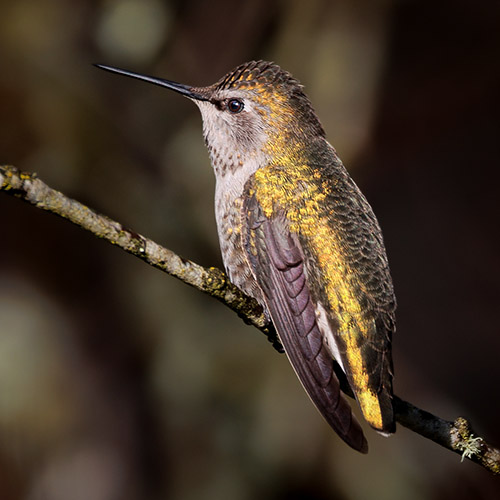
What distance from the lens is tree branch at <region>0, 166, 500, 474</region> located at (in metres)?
1.05

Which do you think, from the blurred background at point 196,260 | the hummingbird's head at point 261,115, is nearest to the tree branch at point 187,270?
the hummingbird's head at point 261,115

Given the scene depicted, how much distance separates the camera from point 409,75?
427 cm

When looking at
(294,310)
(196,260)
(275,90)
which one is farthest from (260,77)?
(196,260)

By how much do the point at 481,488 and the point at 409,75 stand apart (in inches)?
107

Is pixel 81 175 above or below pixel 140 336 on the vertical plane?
above

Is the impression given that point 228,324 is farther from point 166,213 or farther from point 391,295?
point 391,295

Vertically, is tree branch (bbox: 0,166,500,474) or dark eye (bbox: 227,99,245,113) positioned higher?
dark eye (bbox: 227,99,245,113)

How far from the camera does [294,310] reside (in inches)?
63.5

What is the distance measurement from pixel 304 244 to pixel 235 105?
51 centimetres

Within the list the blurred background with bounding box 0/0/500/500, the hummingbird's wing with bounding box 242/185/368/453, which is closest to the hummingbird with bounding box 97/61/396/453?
the hummingbird's wing with bounding box 242/185/368/453

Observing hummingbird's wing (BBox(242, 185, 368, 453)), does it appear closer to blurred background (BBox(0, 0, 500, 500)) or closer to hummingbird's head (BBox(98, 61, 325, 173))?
hummingbird's head (BBox(98, 61, 325, 173))

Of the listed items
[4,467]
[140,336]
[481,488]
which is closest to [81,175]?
[140,336]

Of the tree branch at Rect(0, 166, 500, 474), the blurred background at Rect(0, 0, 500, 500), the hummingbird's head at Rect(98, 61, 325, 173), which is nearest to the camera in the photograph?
the tree branch at Rect(0, 166, 500, 474)

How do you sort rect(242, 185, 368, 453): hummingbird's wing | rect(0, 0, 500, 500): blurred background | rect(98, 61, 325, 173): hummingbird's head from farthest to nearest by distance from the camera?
rect(0, 0, 500, 500): blurred background
rect(98, 61, 325, 173): hummingbird's head
rect(242, 185, 368, 453): hummingbird's wing
